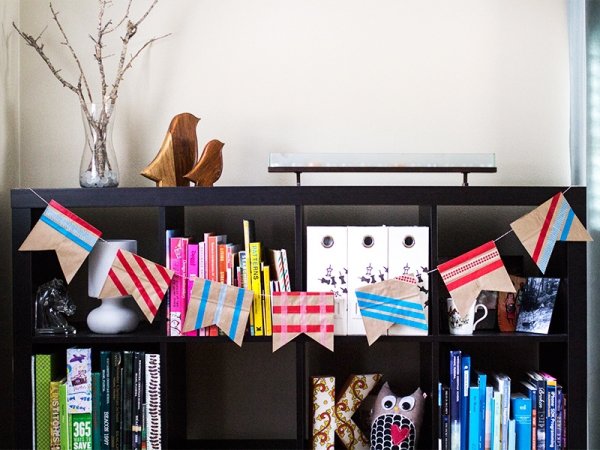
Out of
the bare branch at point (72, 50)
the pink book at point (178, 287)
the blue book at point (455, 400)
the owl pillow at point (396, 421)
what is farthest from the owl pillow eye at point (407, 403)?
the bare branch at point (72, 50)

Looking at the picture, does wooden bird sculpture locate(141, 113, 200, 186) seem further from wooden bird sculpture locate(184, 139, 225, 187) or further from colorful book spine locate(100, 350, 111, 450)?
colorful book spine locate(100, 350, 111, 450)

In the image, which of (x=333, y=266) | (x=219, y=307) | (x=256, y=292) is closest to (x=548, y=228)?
(x=333, y=266)

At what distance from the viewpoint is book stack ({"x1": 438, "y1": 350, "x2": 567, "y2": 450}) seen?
1.95m

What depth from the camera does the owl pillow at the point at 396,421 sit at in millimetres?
1985

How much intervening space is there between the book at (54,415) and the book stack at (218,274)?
1.14 ft

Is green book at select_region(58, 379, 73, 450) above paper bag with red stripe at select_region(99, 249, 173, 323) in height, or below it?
below

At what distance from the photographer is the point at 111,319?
1.99m

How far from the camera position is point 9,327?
2258mm

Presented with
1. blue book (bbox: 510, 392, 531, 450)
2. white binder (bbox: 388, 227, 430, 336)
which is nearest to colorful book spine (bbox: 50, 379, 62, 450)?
white binder (bbox: 388, 227, 430, 336)

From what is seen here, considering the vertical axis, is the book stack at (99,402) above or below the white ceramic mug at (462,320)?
below

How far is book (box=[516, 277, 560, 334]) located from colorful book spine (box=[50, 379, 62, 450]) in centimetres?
131

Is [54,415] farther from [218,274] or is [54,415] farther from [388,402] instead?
[388,402]

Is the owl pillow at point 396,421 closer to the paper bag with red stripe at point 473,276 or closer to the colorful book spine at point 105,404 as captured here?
the paper bag with red stripe at point 473,276

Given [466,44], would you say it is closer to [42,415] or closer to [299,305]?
[299,305]
